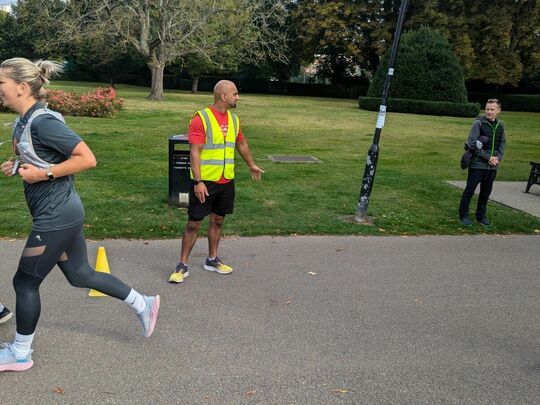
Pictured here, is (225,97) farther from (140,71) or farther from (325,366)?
(140,71)

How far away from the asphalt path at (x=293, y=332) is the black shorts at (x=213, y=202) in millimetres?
645

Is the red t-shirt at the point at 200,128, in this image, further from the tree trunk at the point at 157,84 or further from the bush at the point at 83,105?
the tree trunk at the point at 157,84

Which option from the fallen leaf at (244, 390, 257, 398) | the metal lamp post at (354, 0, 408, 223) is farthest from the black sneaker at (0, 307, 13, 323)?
the metal lamp post at (354, 0, 408, 223)

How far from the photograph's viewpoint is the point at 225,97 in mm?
4363

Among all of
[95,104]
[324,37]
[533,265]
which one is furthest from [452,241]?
[324,37]

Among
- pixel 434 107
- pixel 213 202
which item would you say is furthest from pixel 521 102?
pixel 213 202

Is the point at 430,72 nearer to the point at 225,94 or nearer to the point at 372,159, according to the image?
the point at 372,159

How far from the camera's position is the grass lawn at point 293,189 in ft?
21.6

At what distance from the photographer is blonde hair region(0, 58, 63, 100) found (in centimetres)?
276

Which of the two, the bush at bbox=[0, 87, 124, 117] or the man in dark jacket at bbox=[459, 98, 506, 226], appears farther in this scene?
the bush at bbox=[0, 87, 124, 117]

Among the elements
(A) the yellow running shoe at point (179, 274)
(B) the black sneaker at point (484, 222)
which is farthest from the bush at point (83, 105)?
(A) the yellow running shoe at point (179, 274)

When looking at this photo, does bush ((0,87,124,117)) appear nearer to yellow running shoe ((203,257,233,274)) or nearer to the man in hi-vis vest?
yellow running shoe ((203,257,233,274))

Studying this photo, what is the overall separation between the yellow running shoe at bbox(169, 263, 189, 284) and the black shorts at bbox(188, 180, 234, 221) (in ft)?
1.56

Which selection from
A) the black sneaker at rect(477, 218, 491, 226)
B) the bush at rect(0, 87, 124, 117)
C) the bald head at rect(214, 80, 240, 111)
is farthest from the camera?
the bush at rect(0, 87, 124, 117)
